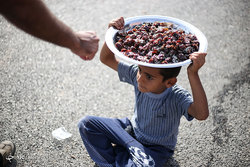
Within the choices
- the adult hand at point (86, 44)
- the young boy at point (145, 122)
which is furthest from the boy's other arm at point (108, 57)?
the adult hand at point (86, 44)

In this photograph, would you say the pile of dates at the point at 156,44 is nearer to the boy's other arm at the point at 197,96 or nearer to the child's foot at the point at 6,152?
the boy's other arm at the point at 197,96

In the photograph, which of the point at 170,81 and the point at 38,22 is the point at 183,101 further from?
the point at 38,22

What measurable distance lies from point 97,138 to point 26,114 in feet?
3.84

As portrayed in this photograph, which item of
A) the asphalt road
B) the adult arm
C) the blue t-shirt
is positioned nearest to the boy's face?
the blue t-shirt

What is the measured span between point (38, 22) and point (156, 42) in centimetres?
86

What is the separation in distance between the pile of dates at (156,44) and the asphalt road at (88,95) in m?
1.42

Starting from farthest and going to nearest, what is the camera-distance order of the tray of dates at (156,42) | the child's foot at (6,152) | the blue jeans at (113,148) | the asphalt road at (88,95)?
the asphalt road at (88,95) < the child's foot at (6,152) < the blue jeans at (113,148) < the tray of dates at (156,42)

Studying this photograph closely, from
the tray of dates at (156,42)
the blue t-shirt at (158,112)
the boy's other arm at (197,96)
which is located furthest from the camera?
the blue t-shirt at (158,112)

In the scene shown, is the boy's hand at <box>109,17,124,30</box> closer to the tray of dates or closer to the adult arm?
the tray of dates

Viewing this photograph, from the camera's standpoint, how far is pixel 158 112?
7.27 ft

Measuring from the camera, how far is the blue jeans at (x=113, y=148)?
2291 millimetres

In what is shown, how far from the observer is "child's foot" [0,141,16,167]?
2.49 metres

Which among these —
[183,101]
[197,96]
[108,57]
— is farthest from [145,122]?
[108,57]

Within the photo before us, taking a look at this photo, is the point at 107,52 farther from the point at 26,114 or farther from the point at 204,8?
the point at 204,8
